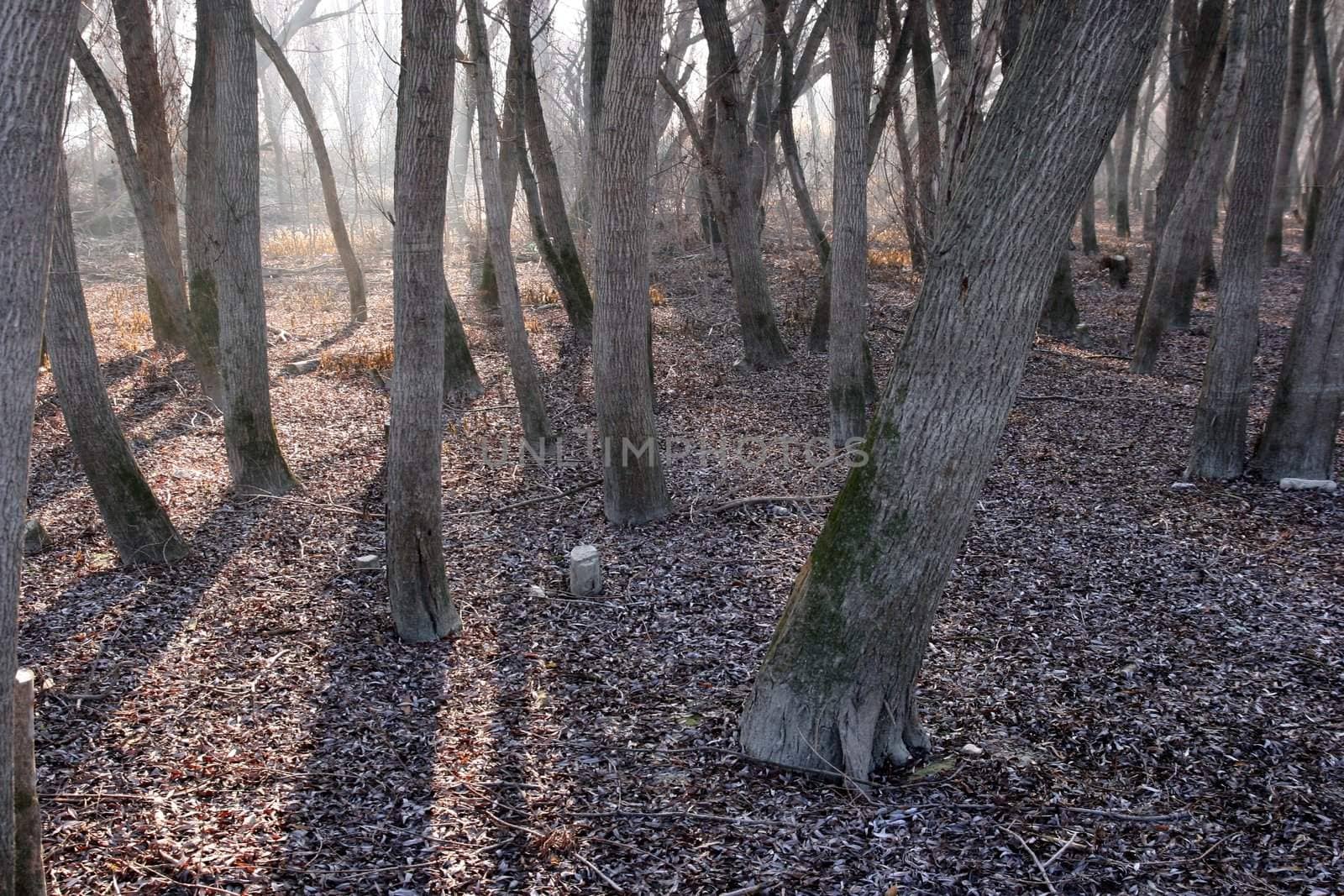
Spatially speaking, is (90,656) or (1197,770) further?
(90,656)

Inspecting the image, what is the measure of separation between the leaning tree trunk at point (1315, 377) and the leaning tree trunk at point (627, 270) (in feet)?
14.1

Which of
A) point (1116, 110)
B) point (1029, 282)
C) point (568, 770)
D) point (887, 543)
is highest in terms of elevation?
point (1116, 110)

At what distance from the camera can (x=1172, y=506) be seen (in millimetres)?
6141

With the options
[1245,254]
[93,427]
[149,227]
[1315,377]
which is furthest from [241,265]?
[1315,377]

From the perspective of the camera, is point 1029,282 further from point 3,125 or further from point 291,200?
point 291,200

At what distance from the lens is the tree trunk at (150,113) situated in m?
8.71

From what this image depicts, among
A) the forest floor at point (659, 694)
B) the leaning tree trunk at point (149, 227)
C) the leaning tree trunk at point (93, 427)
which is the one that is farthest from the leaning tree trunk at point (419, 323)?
the leaning tree trunk at point (149, 227)

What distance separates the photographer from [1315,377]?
605cm

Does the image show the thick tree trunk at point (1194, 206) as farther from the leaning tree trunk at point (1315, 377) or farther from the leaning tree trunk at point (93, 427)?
the leaning tree trunk at point (93, 427)

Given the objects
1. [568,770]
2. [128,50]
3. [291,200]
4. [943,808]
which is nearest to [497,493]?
[568,770]

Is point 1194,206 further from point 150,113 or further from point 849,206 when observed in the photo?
point 150,113

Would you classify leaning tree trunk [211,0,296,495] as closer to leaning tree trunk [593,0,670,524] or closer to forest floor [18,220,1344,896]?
forest floor [18,220,1344,896]

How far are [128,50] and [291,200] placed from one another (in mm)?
19727

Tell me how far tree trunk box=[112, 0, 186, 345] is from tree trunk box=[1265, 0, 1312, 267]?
14.6 m
